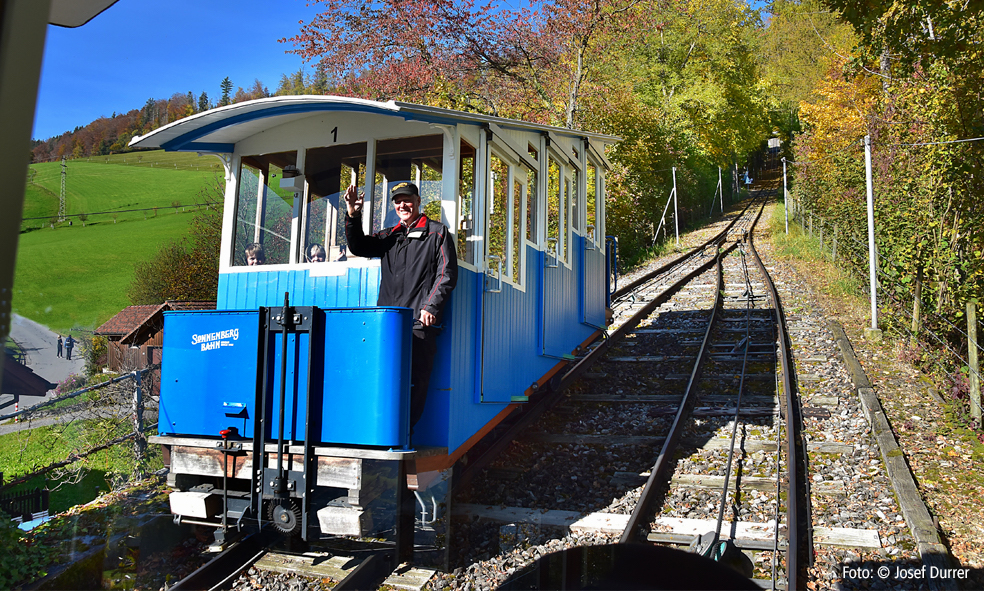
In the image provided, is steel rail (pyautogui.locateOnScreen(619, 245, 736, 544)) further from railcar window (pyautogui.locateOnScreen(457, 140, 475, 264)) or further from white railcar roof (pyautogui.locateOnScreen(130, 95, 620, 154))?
Result: white railcar roof (pyautogui.locateOnScreen(130, 95, 620, 154))

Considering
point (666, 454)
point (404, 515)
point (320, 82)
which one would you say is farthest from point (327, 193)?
point (320, 82)

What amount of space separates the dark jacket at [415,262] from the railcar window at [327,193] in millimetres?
573

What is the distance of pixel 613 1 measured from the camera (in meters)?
19.4

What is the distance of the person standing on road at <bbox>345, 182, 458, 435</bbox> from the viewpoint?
4422 mm

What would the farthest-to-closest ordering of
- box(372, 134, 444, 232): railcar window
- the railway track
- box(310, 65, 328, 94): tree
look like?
box(310, 65, 328, 94): tree, box(372, 134, 444, 232): railcar window, the railway track

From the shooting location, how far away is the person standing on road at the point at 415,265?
174 inches

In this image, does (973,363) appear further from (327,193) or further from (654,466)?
(327,193)

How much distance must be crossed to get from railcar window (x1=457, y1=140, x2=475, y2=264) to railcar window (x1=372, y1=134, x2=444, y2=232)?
21cm

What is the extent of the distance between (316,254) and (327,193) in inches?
21.0

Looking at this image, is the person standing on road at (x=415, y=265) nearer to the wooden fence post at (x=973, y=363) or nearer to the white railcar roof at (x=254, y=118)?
the white railcar roof at (x=254, y=118)

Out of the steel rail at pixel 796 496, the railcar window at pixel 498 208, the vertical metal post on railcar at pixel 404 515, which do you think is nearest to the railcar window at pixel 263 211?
the railcar window at pixel 498 208

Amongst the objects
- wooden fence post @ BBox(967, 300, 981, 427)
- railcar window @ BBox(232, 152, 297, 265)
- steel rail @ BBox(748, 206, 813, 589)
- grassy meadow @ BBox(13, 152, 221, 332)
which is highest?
grassy meadow @ BBox(13, 152, 221, 332)

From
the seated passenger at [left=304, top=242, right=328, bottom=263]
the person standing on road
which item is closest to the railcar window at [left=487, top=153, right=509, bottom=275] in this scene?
the person standing on road

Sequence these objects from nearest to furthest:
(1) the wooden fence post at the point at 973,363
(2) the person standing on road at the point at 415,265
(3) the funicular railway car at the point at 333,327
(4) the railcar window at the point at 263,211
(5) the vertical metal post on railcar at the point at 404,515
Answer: (3) the funicular railway car at the point at 333,327 → (5) the vertical metal post on railcar at the point at 404,515 → (2) the person standing on road at the point at 415,265 → (4) the railcar window at the point at 263,211 → (1) the wooden fence post at the point at 973,363
